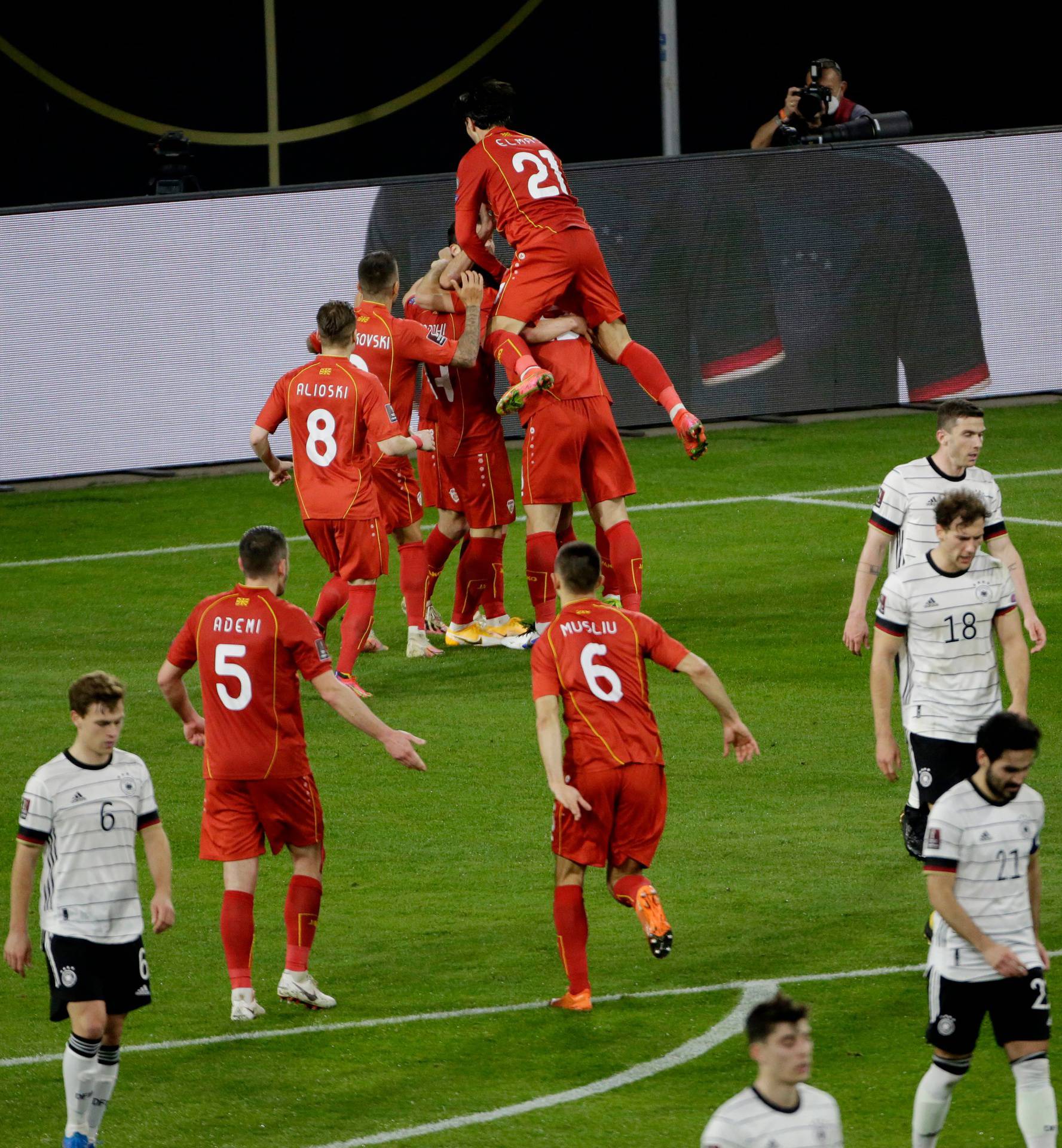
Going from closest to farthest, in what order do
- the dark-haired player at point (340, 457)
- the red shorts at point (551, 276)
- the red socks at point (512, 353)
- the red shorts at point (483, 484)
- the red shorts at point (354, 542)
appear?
the dark-haired player at point (340, 457)
the red socks at point (512, 353)
the red shorts at point (354, 542)
the red shorts at point (551, 276)
the red shorts at point (483, 484)

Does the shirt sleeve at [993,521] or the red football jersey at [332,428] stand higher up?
the red football jersey at [332,428]

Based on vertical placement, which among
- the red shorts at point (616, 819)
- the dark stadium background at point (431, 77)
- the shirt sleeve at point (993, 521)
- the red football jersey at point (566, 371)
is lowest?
the red shorts at point (616, 819)

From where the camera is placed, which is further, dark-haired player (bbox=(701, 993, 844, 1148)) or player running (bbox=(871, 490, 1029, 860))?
player running (bbox=(871, 490, 1029, 860))

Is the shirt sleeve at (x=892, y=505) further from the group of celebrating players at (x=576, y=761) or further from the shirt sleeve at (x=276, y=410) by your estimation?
the shirt sleeve at (x=276, y=410)

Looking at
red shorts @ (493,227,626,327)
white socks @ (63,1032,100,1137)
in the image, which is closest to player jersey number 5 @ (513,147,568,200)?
red shorts @ (493,227,626,327)

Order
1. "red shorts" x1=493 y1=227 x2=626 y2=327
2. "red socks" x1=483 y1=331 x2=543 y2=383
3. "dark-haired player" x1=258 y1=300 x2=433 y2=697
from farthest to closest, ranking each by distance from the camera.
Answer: "red shorts" x1=493 y1=227 x2=626 y2=327, "red socks" x1=483 y1=331 x2=543 y2=383, "dark-haired player" x1=258 y1=300 x2=433 y2=697

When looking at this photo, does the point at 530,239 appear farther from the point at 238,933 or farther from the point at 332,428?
the point at 238,933

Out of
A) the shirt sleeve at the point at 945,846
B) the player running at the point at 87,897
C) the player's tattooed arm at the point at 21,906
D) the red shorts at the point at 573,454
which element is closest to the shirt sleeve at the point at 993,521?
the shirt sleeve at the point at 945,846

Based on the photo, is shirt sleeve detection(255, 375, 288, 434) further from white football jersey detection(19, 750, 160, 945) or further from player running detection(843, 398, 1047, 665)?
white football jersey detection(19, 750, 160, 945)

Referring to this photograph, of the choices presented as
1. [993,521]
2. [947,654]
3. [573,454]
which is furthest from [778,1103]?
[573,454]

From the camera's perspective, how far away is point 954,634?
8.62 metres

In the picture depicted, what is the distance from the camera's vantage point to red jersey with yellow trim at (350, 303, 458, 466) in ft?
44.8

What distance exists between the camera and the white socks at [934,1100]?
6.68 metres

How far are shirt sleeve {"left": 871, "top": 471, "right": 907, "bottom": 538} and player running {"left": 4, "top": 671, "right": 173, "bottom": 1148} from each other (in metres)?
3.88
